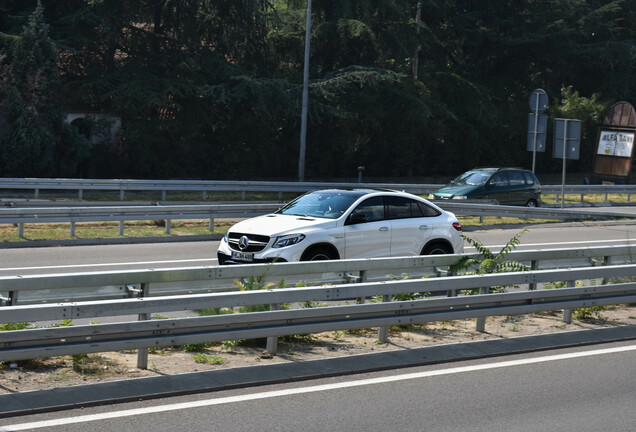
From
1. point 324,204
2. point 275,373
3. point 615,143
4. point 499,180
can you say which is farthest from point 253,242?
point 615,143

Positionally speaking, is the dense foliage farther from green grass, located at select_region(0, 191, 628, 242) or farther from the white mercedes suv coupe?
the white mercedes suv coupe

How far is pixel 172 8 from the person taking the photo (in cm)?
4059

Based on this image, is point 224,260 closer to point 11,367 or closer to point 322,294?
point 322,294

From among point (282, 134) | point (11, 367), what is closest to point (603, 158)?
point (282, 134)

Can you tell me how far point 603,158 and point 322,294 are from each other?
3507 centimetres

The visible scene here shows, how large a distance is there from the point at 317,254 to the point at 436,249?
7.92 feet

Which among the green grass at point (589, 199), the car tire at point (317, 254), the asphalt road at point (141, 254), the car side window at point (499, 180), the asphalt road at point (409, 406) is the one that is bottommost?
the asphalt road at point (409, 406)

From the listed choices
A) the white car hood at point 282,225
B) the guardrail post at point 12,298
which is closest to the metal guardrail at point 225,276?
the guardrail post at point 12,298

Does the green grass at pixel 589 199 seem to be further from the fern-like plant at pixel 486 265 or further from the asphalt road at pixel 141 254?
the fern-like plant at pixel 486 265

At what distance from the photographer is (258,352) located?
9094 millimetres

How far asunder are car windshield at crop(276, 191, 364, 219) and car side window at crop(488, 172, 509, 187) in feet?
48.7

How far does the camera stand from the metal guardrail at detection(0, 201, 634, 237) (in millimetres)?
19109

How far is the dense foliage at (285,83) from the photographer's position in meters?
35.1

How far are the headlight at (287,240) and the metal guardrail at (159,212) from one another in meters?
7.95
